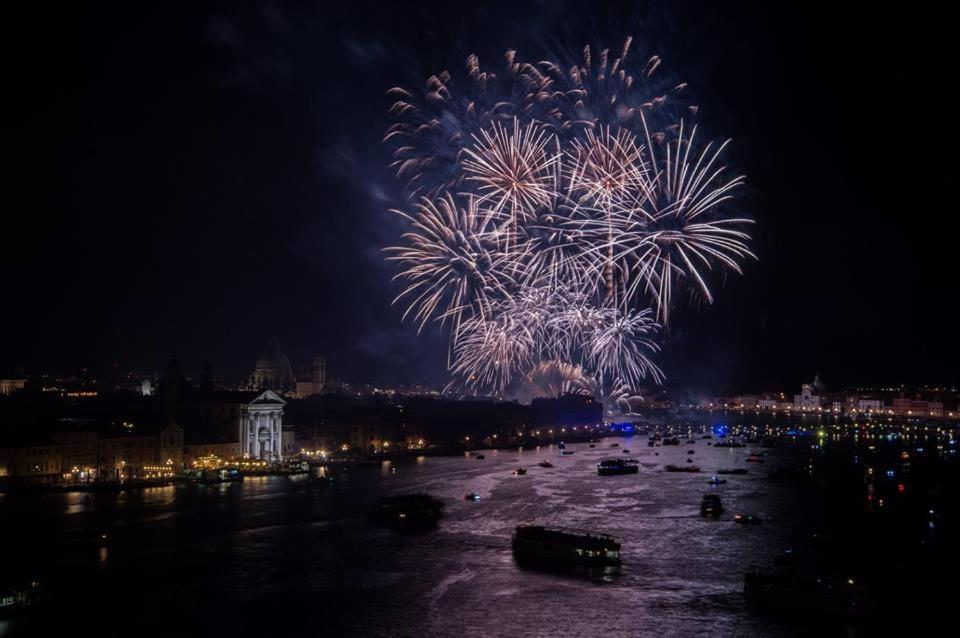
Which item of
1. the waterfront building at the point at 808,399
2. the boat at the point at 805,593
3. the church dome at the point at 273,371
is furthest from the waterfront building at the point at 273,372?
the waterfront building at the point at 808,399

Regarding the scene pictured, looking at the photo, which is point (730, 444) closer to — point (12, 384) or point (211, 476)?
point (211, 476)

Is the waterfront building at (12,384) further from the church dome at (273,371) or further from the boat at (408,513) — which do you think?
the boat at (408,513)

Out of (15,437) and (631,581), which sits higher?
(15,437)

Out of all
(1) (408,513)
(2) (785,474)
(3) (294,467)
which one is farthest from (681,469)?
(1) (408,513)

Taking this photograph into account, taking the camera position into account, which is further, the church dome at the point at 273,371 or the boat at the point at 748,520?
the church dome at the point at 273,371

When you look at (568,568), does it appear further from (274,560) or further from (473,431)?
(473,431)

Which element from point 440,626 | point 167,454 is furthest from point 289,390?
point 440,626
